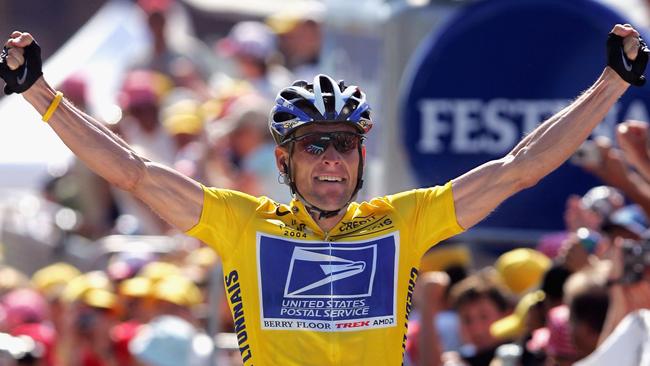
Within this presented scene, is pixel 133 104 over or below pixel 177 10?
below

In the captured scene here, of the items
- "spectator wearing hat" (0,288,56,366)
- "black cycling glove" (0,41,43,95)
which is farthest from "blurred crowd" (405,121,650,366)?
"black cycling glove" (0,41,43,95)

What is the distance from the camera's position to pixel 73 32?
2061cm

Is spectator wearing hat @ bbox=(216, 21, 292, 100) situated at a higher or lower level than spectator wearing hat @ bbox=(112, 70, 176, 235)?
higher

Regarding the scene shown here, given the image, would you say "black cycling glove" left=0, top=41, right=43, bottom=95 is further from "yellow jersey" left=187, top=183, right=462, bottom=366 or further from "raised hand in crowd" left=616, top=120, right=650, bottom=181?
"raised hand in crowd" left=616, top=120, right=650, bottom=181

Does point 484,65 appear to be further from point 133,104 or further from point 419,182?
point 133,104

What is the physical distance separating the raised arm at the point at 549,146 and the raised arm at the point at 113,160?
0.91m

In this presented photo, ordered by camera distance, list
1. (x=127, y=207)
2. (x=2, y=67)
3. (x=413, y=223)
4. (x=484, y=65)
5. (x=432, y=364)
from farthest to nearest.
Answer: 1. (x=127, y=207)
2. (x=484, y=65)
3. (x=432, y=364)
4. (x=413, y=223)
5. (x=2, y=67)

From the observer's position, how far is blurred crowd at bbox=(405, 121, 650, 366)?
258 inches

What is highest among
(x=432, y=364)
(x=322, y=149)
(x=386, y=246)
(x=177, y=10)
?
(x=177, y=10)

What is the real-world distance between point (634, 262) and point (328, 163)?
1.60 m

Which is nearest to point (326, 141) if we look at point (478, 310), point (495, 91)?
point (478, 310)

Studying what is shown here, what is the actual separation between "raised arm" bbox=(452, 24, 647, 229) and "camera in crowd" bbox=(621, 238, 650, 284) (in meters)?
1.17

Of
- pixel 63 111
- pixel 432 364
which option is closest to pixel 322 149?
pixel 63 111

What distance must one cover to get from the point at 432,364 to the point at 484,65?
214 centimetres
